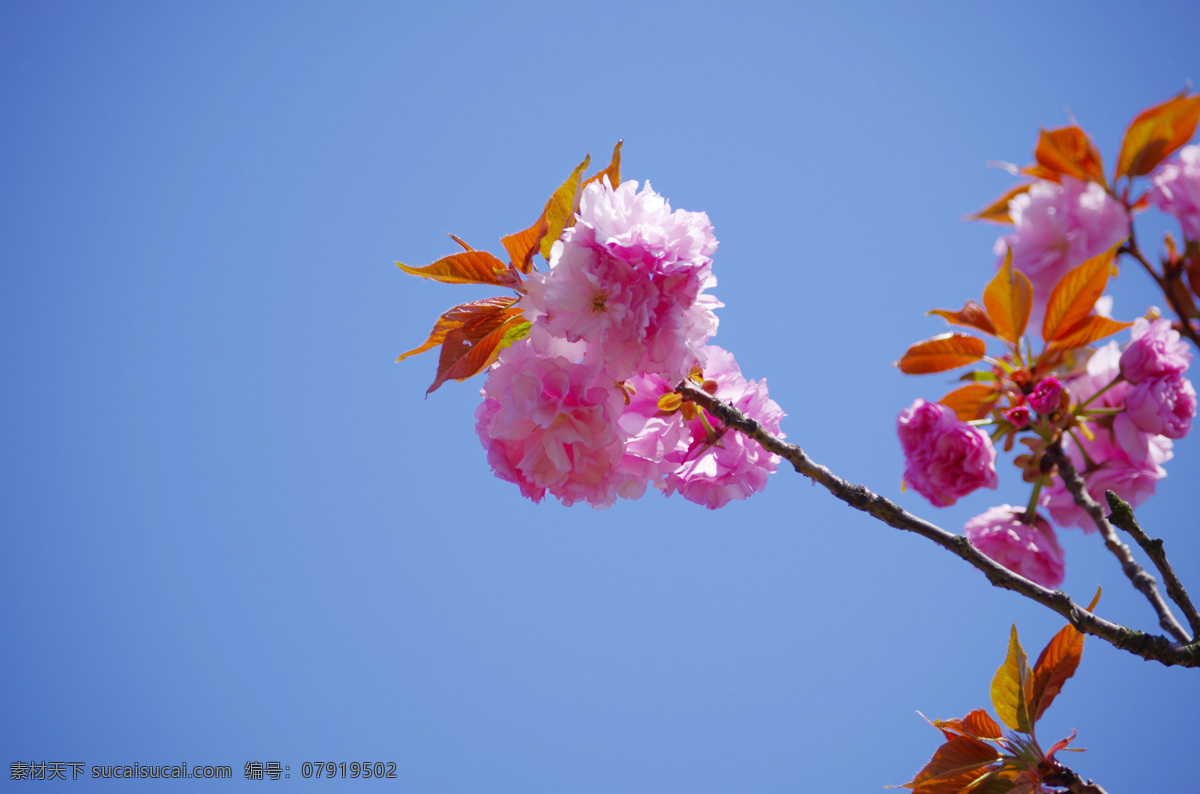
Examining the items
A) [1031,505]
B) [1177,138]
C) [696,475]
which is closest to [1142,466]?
[1031,505]

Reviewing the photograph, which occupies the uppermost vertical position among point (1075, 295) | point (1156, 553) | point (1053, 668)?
point (1075, 295)

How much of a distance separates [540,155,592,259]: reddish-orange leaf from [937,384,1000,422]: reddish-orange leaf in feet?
1.63

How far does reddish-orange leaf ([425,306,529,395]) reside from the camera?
0.74 meters

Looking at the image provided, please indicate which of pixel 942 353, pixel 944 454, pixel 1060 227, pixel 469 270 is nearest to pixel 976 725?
pixel 944 454

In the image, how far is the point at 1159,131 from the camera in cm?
52

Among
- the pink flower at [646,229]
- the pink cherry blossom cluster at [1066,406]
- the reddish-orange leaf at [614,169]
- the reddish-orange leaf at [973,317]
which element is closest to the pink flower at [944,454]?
the pink cherry blossom cluster at [1066,406]

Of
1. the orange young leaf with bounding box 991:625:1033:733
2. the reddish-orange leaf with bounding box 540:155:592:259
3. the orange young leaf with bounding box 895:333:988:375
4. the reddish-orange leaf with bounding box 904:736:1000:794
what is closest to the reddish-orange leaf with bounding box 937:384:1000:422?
the orange young leaf with bounding box 895:333:988:375

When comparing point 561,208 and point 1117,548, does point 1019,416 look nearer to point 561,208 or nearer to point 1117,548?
point 1117,548

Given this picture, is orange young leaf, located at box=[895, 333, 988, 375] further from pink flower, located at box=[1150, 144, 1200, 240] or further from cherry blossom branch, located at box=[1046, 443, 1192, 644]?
pink flower, located at box=[1150, 144, 1200, 240]

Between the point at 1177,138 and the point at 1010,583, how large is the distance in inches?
15.6

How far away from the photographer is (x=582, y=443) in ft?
2.36

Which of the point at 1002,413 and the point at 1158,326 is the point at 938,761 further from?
the point at 1158,326

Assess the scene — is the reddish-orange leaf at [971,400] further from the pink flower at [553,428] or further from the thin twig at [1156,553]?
the pink flower at [553,428]

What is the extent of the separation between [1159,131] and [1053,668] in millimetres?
605
